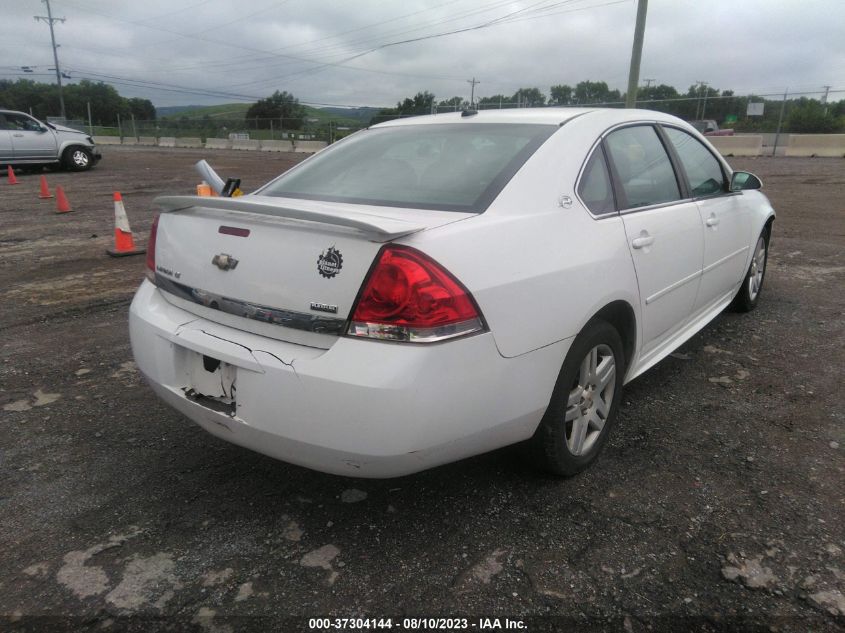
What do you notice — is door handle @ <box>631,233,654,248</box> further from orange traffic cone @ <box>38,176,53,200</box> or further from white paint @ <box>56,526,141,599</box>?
orange traffic cone @ <box>38,176,53,200</box>

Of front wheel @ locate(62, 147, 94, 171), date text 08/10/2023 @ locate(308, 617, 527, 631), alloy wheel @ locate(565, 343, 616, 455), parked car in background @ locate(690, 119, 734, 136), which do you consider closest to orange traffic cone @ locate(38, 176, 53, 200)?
front wheel @ locate(62, 147, 94, 171)

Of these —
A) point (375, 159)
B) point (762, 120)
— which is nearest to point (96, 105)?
point (762, 120)

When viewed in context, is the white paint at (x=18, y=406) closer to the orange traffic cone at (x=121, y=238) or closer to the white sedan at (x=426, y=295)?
the white sedan at (x=426, y=295)

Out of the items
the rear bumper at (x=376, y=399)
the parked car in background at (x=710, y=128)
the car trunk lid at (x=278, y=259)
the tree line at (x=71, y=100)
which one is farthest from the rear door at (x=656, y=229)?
the tree line at (x=71, y=100)

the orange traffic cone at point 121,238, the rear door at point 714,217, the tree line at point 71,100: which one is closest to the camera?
the rear door at point 714,217

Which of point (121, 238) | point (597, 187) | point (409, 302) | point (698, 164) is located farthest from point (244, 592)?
point (121, 238)

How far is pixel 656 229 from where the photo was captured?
296 cm

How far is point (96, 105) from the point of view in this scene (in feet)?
269

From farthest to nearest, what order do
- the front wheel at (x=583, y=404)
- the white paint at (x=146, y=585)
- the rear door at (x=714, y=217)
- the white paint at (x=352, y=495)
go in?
1. the rear door at (x=714, y=217)
2. the white paint at (x=352, y=495)
3. the front wheel at (x=583, y=404)
4. the white paint at (x=146, y=585)

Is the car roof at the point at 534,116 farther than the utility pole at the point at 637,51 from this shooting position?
No

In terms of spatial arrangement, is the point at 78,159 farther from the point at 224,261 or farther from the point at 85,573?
the point at 85,573

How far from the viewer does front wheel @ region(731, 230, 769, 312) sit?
15.5ft

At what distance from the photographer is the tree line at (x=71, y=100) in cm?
8006

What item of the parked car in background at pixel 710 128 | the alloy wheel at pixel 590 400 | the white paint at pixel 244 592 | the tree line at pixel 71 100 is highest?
the tree line at pixel 71 100
